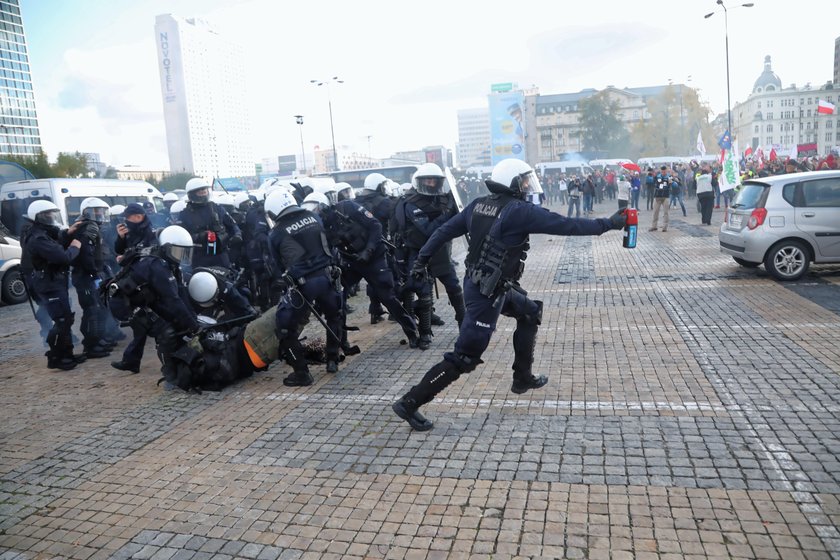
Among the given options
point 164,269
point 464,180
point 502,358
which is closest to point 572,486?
point 502,358

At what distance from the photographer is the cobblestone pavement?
3.34 meters

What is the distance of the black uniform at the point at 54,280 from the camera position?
23.9 ft

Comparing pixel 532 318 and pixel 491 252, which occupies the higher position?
pixel 491 252

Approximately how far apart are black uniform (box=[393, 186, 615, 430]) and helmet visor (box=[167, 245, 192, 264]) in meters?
3.12

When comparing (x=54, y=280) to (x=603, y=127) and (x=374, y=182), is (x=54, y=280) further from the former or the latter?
(x=603, y=127)

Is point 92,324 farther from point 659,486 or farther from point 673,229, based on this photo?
point 673,229

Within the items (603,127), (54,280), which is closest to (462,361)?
(54,280)

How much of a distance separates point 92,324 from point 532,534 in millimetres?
6942

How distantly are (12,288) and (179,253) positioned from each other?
9060 mm

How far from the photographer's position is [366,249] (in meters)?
7.04

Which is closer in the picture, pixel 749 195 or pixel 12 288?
pixel 749 195

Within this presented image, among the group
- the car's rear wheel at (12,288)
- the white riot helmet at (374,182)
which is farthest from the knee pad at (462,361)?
the car's rear wheel at (12,288)

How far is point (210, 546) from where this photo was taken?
343 cm

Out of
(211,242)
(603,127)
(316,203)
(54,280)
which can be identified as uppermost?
(603,127)
